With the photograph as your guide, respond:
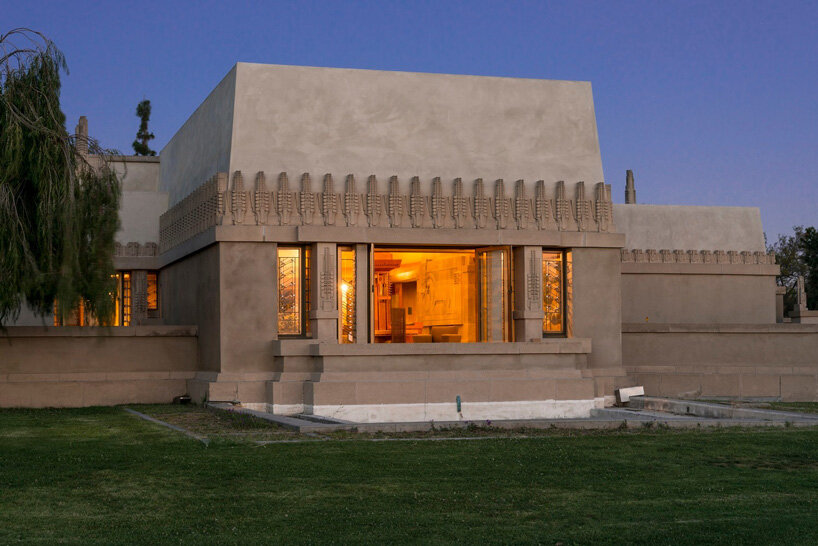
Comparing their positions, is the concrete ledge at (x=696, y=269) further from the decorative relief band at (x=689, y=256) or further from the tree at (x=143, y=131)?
the tree at (x=143, y=131)

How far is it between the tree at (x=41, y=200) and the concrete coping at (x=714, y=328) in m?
14.7

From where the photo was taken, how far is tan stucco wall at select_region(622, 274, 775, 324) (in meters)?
31.0

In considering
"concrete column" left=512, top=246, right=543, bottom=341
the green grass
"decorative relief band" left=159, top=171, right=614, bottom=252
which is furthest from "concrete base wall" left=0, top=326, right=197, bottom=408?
the green grass

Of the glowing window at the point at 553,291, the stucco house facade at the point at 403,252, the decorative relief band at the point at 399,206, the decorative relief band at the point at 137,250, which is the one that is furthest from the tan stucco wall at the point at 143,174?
the glowing window at the point at 553,291

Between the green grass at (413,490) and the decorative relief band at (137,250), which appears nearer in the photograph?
the green grass at (413,490)

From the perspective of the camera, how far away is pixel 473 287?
83.3 ft

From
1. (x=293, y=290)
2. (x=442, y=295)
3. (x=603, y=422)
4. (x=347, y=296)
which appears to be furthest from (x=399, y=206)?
(x=603, y=422)

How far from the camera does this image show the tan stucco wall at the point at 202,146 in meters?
24.4

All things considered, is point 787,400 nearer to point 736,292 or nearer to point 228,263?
point 736,292

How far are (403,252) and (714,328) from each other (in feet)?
30.5

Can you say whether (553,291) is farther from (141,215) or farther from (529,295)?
(141,215)

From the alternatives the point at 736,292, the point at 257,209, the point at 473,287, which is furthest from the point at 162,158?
the point at 736,292

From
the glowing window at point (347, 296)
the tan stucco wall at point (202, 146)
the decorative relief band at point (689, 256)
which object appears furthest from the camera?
the decorative relief band at point (689, 256)

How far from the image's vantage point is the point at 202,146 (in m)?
26.7
